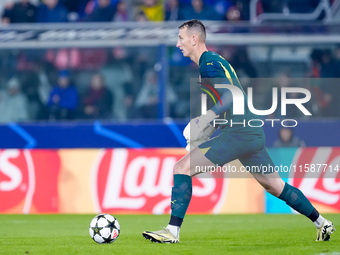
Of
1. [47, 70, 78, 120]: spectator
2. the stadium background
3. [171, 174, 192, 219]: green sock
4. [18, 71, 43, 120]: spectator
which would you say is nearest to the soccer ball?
[171, 174, 192, 219]: green sock

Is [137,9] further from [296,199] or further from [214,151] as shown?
[296,199]

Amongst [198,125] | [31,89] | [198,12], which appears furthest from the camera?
[198,12]

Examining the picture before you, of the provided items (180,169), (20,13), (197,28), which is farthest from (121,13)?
(180,169)

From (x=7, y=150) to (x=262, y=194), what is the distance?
14.4 ft

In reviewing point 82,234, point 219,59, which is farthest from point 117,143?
point 219,59

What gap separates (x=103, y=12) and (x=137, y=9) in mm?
741

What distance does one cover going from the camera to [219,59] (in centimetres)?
657

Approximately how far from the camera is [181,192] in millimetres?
6586

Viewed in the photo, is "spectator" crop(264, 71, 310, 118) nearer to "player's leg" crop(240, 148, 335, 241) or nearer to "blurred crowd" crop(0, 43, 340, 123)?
"blurred crowd" crop(0, 43, 340, 123)

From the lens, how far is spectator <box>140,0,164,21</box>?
46.5 ft

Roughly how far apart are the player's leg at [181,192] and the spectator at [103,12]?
26.4 feet

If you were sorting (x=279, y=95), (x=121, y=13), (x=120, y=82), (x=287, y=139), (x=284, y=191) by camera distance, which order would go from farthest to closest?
(x=121, y=13) → (x=120, y=82) → (x=279, y=95) → (x=287, y=139) → (x=284, y=191)

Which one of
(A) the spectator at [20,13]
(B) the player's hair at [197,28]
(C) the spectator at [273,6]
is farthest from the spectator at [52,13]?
(B) the player's hair at [197,28]

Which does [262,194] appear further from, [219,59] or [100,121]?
[219,59]
